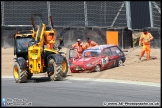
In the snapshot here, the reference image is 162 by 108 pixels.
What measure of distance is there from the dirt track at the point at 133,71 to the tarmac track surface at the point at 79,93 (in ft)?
4.92

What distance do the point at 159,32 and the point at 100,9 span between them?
12.0 ft

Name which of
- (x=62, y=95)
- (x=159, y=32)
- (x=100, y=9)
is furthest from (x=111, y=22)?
(x=62, y=95)

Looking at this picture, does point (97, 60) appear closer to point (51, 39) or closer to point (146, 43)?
point (51, 39)

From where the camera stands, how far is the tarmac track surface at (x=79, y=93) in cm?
1223

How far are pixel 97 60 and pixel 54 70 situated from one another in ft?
11.3

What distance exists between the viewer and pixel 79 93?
1400cm

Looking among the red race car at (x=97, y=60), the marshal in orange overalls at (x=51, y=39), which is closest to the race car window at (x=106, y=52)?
the red race car at (x=97, y=60)

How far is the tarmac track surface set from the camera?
1223 centimetres

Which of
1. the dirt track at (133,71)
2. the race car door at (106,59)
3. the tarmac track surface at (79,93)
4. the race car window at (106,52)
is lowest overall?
the tarmac track surface at (79,93)

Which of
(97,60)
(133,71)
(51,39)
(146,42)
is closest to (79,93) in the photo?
(51,39)

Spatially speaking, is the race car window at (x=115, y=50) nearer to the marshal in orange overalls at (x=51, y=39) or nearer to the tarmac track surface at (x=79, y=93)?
the tarmac track surface at (x=79, y=93)

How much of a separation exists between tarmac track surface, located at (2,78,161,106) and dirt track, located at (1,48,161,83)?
150 centimetres

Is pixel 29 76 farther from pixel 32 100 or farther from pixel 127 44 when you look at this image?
pixel 127 44

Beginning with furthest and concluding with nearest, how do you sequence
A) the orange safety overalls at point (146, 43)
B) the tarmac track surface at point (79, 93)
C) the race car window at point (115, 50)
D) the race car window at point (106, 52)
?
the orange safety overalls at point (146, 43), the race car window at point (115, 50), the race car window at point (106, 52), the tarmac track surface at point (79, 93)
